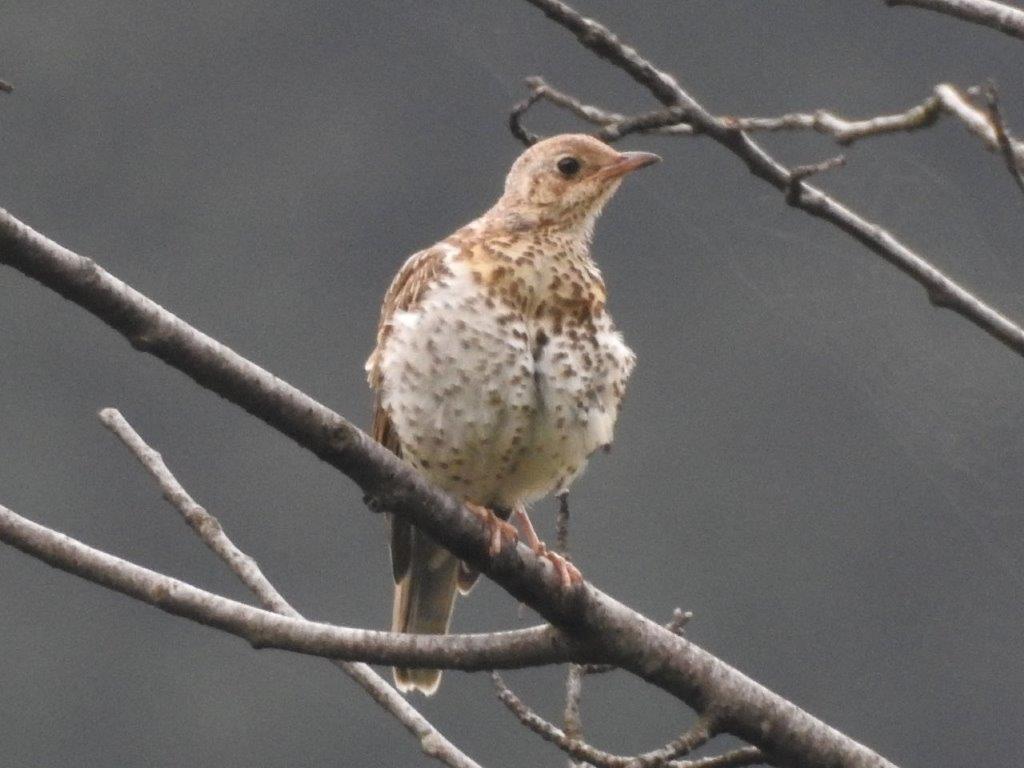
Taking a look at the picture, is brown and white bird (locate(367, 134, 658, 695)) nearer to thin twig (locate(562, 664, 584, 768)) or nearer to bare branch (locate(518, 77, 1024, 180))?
thin twig (locate(562, 664, 584, 768))

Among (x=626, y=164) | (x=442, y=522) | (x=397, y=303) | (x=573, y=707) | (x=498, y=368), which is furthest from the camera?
(x=626, y=164)

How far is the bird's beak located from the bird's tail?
1.03 metres

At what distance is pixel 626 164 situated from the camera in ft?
18.0

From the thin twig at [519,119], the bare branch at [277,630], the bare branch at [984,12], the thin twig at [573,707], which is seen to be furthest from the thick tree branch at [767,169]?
the thin twig at [573,707]

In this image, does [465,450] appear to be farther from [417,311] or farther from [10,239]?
[10,239]

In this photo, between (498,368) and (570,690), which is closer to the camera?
(570,690)

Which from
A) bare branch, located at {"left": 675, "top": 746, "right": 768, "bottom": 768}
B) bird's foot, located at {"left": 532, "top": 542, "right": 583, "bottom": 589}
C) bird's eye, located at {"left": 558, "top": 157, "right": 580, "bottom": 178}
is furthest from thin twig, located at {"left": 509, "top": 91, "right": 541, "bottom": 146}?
bird's eye, located at {"left": 558, "top": 157, "right": 580, "bottom": 178}

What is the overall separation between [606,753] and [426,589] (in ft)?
4.70

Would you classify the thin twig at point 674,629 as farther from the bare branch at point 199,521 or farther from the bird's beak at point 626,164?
the bird's beak at point 626,164

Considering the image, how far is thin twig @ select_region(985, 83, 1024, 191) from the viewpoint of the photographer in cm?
325

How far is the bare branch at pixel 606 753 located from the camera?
358cm

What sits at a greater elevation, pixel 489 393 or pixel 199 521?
pixel 489 393

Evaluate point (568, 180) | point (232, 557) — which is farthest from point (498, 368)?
point (568, 180)

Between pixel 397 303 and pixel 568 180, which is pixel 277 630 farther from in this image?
pixel 568 180
